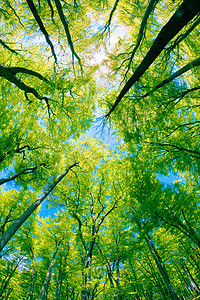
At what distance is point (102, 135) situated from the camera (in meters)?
4.39

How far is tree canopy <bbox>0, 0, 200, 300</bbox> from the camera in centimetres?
436

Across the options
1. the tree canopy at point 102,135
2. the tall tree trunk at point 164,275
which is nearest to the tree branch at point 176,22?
the tree canopy at point 102,135

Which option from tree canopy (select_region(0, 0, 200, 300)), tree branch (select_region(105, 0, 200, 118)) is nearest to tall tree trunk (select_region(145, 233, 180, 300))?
tree canopy (select_region(0, 0, 200, 300))

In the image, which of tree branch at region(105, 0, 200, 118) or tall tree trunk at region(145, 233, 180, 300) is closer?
tree branch at region(105, 0, 200, 118)

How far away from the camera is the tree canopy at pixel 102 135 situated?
14.3ft

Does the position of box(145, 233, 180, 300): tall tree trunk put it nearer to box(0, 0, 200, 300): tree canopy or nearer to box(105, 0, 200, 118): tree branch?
box(0, 0, 200, 300): tree canopy

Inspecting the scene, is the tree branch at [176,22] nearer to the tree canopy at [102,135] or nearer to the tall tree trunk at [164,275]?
the tree canopy at [102,135]

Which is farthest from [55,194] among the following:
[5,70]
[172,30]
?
[172,30]

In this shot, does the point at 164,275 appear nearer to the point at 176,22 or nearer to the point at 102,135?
the point at 102,135

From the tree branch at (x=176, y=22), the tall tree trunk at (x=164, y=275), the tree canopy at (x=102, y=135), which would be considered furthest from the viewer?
the tall tree trunk at (x=164, y=275)

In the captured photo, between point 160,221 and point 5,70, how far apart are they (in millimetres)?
8153

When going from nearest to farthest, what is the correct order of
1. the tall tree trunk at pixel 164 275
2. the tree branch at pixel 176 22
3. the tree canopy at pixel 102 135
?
the tree branch at pixel 176 22, the tree canopy at pixel 102 135, the tall tree trunk at pixel 164 275

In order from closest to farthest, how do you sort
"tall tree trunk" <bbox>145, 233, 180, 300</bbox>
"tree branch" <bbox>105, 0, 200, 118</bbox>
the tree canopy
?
1. "tree branch" <bbox>105, 0, 200, 118</bbox>
2. the tree canopy
3. "tall tree trunk" <bbox>145, 233, 180, 300</bbox>

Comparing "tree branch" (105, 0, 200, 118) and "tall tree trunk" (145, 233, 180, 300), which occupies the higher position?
"tree branch" (105, 0, 200, 118)
